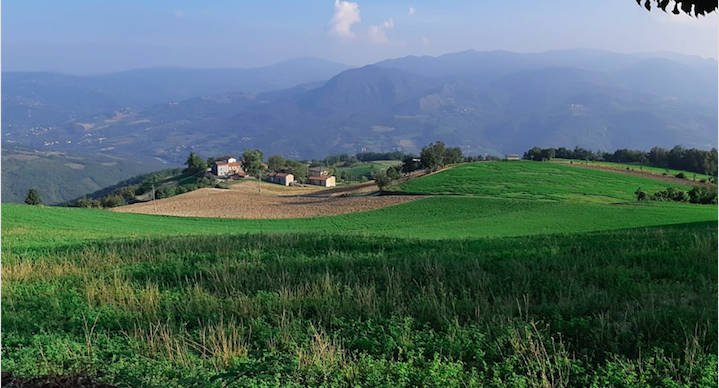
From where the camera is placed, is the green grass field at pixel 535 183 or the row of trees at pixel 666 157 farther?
the row of trees at pixel 666 157

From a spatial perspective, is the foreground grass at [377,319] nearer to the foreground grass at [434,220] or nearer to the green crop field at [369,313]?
the green crop field at [369,313]

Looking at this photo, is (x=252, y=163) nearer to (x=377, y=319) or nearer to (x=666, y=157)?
(x=666, y=157)

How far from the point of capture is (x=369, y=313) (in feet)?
21.6

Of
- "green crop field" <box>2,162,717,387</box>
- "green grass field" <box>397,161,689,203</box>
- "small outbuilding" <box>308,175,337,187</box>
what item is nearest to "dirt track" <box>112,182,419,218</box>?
"green grass field" <box>397,161,689,203</box>

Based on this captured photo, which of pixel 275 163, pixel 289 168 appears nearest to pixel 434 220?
pixel 289 168

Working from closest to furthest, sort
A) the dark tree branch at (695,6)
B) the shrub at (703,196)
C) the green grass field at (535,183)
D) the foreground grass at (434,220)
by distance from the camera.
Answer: the dark tree branch at (695,6)
the foreground grass at (434,220)
the shrub at (703,196)
the green grass field at (535,183)

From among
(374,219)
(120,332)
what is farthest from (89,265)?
(374,219)

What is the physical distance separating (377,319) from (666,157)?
100990 mm

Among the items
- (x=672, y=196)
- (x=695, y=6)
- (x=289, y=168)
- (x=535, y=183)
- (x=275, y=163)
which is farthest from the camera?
(x=275, y=163)

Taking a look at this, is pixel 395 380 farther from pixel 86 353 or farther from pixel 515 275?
pixel 515 275

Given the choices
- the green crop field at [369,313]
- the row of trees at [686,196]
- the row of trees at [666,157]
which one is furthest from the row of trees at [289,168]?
the green crop field at [369,313]

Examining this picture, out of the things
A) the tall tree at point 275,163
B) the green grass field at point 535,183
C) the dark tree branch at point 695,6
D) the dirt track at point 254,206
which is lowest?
the dirt track at point 254,206

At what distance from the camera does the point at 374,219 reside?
4288 centimetres

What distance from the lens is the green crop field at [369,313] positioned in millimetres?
4961
